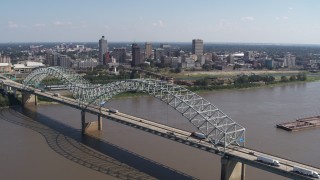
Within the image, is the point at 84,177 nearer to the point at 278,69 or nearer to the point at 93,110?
the point at 93,110

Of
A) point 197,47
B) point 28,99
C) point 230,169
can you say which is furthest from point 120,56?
point 230,169

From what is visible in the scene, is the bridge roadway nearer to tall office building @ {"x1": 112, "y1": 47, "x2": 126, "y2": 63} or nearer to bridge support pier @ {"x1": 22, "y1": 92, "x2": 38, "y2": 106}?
bridge support pier @ {"x1": 22, "y1": 92, "x2": 38, "y2": 106}

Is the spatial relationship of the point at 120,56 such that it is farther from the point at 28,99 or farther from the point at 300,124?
the point at 300,124

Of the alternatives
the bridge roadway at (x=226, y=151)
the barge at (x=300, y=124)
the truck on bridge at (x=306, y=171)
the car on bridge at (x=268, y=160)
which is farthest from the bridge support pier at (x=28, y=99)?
the truck on bridge at (x=306, y=171)

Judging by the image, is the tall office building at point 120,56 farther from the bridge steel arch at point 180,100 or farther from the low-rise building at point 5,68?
the bridge steel arch at point 180,100

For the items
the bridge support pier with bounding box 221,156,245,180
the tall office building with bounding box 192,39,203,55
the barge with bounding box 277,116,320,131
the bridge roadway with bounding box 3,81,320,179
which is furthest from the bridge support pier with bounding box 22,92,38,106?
the tall office building with bounding box 192,39,203,55

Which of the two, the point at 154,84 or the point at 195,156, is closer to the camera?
the point at 195,156

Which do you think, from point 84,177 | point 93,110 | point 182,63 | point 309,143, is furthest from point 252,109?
point 182,63
